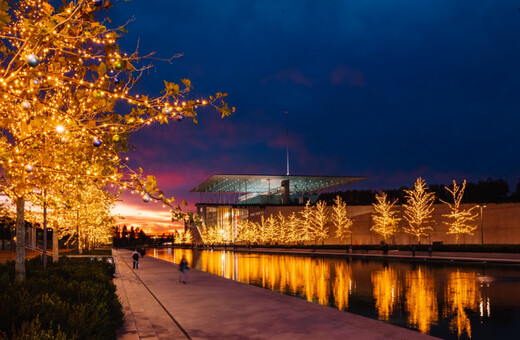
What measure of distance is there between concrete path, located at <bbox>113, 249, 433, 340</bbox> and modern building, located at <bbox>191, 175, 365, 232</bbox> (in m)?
85.6

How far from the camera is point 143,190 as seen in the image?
6.70 meters

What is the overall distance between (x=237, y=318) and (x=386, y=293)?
8.37 m

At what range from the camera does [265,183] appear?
117 meters

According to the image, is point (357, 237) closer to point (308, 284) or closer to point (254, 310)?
point (308, 284)

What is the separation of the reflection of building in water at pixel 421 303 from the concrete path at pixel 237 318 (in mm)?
1915

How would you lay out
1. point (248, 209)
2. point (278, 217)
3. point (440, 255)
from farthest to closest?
point (248, 209)
point (278, 217)
point (440, 255)

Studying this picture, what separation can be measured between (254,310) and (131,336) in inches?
177

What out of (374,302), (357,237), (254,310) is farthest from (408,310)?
(357,237)

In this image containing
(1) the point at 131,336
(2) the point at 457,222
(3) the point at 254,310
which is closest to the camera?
(1) the point at 131,336

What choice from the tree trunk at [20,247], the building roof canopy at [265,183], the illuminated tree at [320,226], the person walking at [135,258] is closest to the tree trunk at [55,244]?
the person walking at [135,258]

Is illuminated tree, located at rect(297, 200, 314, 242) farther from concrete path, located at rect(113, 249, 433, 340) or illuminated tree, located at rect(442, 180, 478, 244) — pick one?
concrete path, located at rect(113, 249, 433, 340)

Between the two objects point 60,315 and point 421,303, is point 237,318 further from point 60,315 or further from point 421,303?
point 421,303

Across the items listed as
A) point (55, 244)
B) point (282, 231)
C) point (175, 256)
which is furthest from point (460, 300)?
point (282, 231)

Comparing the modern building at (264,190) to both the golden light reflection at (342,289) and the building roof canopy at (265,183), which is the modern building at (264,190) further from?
the golden light reflection at (342,289)
